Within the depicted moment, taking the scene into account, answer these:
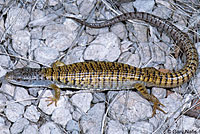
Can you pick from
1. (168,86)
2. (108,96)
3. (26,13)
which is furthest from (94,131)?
(26,13)

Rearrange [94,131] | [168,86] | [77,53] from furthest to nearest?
[77,53], [168,86], [94,131]

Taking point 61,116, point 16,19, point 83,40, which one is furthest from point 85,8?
point 61,116

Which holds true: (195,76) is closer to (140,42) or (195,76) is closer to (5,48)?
(140,42)

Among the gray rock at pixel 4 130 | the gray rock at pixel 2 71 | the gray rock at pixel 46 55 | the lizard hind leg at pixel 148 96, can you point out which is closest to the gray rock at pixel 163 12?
the lizard hind leg at pixel 148 96

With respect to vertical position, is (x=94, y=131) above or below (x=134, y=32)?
below

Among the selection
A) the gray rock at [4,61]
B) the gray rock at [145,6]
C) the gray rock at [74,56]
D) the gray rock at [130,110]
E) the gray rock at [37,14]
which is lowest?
the gray rock at [130,110]

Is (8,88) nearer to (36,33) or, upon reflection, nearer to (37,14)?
(36,33)

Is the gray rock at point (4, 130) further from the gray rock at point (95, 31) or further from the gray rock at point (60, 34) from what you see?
the gray rock at point (95, 31)
